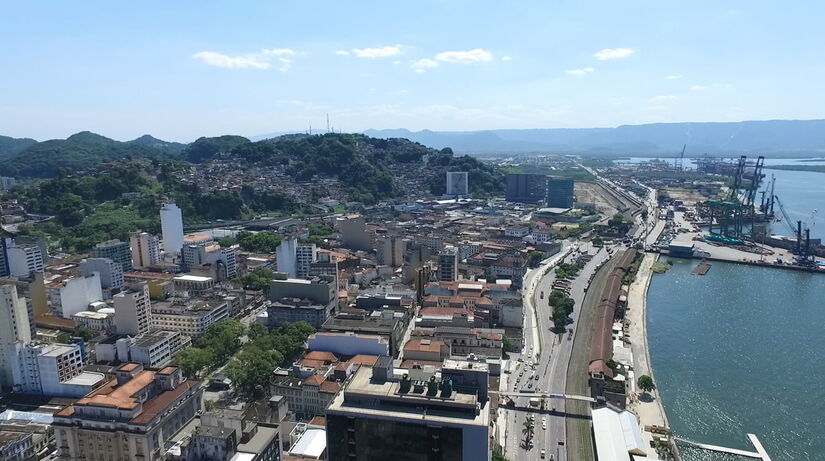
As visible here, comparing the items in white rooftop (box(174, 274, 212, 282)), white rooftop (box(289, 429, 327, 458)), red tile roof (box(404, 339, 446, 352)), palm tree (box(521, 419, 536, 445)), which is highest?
white rooftop (box(174, 274, 212, 282))

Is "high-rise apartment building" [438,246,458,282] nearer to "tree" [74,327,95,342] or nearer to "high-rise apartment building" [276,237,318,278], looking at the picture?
"high-rise apartment building" [276,237,318,278]

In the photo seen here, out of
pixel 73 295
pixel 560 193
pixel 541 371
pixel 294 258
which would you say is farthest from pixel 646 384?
pixel 560 193

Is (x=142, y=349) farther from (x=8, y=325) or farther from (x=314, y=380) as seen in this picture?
(x=314, y=380)

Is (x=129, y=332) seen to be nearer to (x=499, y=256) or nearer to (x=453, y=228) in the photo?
(x=499, y=256)

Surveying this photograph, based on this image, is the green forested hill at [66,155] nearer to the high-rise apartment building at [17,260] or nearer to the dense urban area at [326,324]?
the dense urban area at [326,324]

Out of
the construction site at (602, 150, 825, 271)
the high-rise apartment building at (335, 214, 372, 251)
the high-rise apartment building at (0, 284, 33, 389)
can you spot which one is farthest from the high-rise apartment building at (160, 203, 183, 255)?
the construction site at (602, 150, 825, 271)
